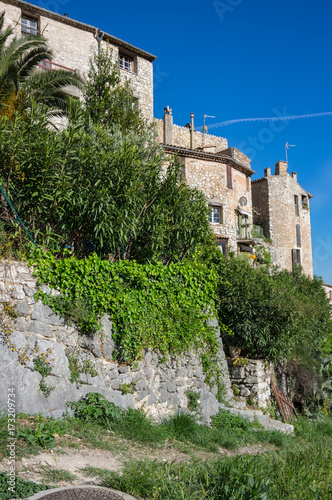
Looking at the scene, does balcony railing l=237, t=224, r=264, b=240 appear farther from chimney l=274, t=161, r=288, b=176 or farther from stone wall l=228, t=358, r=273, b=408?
stone wall l=228, t=358, r=273, b=408

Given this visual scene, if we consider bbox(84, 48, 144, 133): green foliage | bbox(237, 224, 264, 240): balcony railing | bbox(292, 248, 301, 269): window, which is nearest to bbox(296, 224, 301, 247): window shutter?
bbox(292, 248, 301, 269): window

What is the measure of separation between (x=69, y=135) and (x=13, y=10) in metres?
18.0

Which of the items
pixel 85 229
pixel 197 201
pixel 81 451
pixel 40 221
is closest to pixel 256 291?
pixel 197 201

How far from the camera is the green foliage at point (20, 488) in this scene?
471 cm

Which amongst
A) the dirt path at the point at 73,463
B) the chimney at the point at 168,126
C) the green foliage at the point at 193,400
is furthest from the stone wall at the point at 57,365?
the chimney at the point at 168,126

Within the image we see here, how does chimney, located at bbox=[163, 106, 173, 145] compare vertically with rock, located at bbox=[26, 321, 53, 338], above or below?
above

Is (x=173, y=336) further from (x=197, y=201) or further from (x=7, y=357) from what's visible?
(x=197, y=201)

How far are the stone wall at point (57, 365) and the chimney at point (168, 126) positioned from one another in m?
26.1

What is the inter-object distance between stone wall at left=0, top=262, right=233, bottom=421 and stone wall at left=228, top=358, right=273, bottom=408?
3.87 metres

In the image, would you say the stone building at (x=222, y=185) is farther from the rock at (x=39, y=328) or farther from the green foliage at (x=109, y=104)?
the rock at (x=39, y=328)

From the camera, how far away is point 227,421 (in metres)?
11.0

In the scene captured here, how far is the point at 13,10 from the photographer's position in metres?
23.2

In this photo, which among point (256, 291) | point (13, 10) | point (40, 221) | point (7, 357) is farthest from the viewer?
point (13, 10)

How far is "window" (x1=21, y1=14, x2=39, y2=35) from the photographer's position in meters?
23.6
